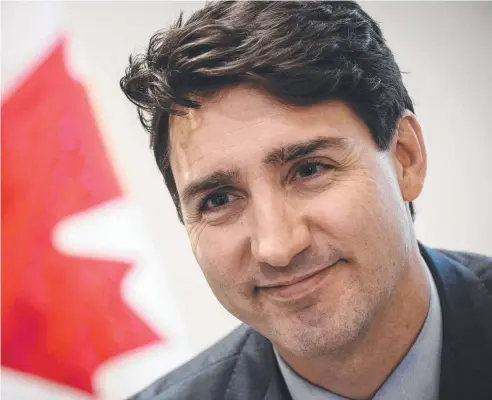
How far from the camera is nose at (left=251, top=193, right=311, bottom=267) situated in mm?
748

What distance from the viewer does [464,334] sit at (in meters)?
0.93

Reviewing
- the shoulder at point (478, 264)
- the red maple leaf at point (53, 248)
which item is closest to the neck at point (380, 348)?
the shoulder at point (478, 264)

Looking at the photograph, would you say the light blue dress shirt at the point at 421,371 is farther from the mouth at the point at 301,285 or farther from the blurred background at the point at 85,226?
the blurred background at the point at 85,226

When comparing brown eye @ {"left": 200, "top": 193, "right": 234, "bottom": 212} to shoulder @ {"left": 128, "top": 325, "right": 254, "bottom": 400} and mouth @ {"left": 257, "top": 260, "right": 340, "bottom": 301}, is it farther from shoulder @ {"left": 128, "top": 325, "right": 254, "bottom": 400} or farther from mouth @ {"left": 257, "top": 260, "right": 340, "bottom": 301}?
shoulder @ {"left": 128, "top": 325, "right": 254, "bottom": 400}

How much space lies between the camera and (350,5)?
910 mm

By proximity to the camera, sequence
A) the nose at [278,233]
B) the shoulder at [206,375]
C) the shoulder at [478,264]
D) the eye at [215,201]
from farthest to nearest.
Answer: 1. the shoulder at [206,375]
2. the shoulder at [478,264]
3. the eye at [215,201]
4. the nose at [278,233]

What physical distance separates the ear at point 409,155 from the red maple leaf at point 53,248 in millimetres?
957

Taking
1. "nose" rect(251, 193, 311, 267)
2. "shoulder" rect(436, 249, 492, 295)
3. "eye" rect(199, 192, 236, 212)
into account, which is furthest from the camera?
"shoulder" rect(436, 249, 492, 295)

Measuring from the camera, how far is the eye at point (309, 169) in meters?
0.82

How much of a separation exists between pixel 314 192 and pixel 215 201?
194mm

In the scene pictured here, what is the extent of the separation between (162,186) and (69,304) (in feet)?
1.57

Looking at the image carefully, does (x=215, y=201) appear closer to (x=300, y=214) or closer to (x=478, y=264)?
(x=300, y=214)

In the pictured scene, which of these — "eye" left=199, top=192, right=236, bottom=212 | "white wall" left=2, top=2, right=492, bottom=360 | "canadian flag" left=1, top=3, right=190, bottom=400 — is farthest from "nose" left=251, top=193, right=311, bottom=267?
"canadian flag" left=1, top=3, right=190, bottom=400

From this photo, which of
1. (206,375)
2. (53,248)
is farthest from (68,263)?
(206,375)
